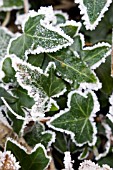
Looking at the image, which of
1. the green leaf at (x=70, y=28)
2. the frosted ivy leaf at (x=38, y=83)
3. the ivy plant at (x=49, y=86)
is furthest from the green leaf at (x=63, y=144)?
the green leaf at (x=70, y=28)

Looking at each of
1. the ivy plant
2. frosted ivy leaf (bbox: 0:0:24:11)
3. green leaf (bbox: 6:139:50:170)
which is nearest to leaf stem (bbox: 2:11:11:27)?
frosted ivy leaf (bbox: 0:0:24:11)

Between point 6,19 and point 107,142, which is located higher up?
point 6,19

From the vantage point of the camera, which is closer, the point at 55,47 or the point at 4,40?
the point at 55,47

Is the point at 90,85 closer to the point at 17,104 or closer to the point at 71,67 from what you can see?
the point at 71,67

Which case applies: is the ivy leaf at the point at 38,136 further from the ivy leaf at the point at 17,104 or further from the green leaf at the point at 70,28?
the green leaf at the point at 70,28

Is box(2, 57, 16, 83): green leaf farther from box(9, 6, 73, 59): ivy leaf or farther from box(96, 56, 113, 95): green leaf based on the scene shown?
box(96, 56, 113, 95): green leaf

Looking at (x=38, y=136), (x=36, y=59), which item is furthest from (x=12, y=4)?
(x=38, y=136)

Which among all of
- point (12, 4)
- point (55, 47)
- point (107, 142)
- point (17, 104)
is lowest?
point (107, 142)
